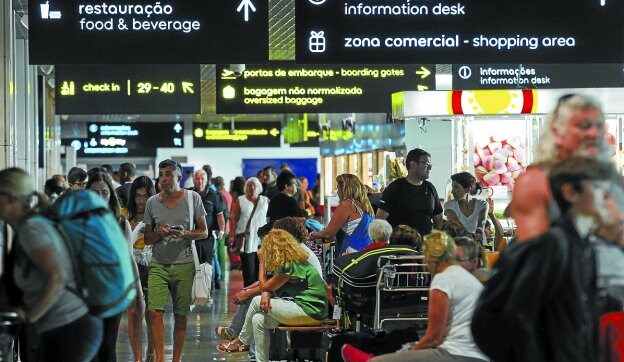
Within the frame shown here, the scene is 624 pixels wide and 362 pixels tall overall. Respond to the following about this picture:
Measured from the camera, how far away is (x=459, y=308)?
6773mm

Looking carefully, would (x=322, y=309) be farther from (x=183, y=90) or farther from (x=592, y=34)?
(x=183, y=90)

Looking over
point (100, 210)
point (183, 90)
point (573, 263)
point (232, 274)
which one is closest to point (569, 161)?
point (573, 263)

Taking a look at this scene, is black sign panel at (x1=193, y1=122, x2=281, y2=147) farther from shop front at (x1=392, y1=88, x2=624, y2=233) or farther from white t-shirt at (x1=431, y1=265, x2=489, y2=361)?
white t-shirt at (x1=431, y1=265, x2=489, y2=361)

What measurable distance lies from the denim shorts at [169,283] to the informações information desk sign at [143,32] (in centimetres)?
161

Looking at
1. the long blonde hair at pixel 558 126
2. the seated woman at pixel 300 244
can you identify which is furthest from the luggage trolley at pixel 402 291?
the long blonde hair at pixel 558 126

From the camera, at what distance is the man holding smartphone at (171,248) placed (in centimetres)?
995

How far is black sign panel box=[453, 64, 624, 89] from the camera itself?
60.9 ft

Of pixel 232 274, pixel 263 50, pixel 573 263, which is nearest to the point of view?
pixel 573 263

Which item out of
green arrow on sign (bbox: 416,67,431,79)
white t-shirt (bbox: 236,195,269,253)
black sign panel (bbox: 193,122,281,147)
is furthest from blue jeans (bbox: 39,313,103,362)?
black sign panel (bbox: 193,122,281,147)

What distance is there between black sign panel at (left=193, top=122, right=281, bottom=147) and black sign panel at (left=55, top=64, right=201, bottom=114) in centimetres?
1970

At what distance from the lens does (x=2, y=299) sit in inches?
205

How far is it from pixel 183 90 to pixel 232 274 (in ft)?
19.9

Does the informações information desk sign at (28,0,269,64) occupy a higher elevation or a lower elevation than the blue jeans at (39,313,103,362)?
higher

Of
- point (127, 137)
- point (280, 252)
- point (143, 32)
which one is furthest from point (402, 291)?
point (127, 137)
